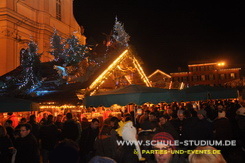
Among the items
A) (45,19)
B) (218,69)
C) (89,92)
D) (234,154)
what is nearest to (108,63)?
(89,92)

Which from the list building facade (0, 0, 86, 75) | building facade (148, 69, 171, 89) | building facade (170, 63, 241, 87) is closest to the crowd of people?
building facade (148, 69, 171, 89)

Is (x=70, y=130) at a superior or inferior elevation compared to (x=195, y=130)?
inferior

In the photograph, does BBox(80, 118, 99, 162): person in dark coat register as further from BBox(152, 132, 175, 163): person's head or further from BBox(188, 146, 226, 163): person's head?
BBox(188, 146, 226, 163): person's head

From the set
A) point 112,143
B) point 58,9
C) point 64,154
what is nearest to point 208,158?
point 64,154

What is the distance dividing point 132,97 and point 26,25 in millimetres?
22733

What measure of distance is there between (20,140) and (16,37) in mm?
21224

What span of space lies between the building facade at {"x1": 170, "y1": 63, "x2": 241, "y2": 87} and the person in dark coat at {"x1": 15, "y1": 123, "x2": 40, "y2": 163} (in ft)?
197

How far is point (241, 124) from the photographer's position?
24.0ft

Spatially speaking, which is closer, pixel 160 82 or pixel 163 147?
pixel 163 147

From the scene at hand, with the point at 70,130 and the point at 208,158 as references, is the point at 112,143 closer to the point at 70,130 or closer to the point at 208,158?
the point at 208,158

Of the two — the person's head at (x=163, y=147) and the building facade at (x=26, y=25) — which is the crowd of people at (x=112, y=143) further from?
the building facade at (x=26, y=25)

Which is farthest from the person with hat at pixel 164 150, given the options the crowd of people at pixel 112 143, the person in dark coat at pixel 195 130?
the person in dark coat at pixel 195 130

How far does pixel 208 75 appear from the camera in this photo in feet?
208

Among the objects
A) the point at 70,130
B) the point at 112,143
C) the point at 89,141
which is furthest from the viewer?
the point at 70,130
